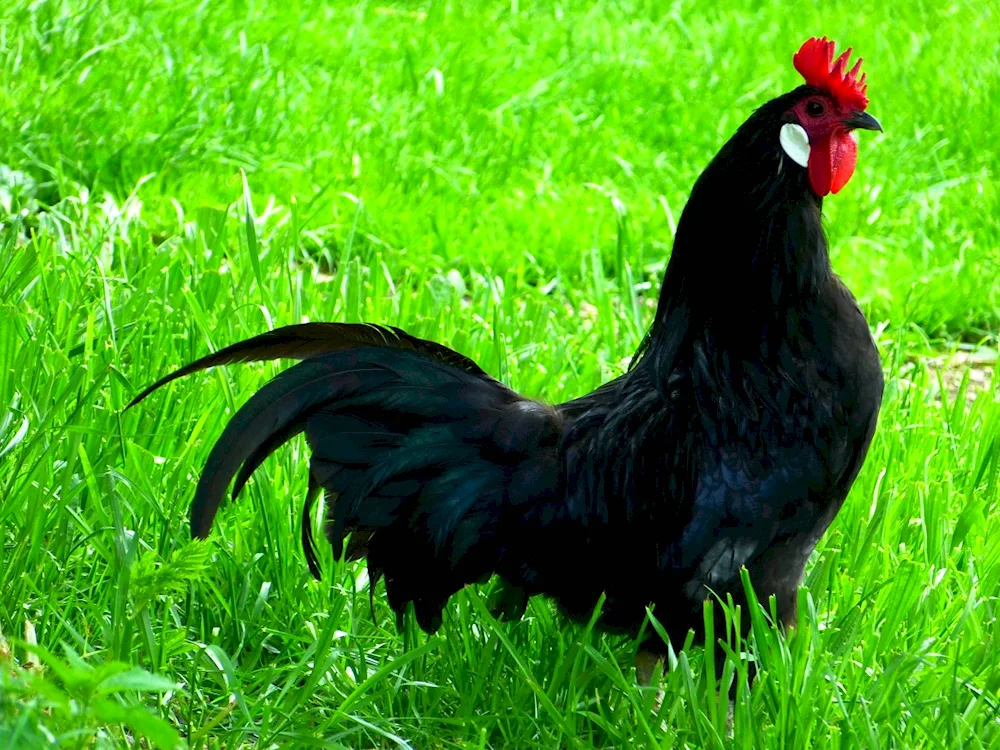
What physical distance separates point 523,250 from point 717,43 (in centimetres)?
300

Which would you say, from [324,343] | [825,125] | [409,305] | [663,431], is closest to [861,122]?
[825,125]

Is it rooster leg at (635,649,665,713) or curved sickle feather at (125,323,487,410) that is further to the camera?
rooster leg at (635,649,665,713)

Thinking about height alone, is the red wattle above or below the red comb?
below

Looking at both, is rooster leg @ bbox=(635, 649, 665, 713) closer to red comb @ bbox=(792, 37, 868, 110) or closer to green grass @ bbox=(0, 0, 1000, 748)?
green grass @ bbox=(0, 0, 1000, 748)

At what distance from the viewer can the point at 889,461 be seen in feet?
10.7

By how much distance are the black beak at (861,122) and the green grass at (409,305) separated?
93 cm

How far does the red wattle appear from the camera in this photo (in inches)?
94.7

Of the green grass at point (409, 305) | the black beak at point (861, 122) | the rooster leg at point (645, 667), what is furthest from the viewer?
the rooster leg at point (645, 667)

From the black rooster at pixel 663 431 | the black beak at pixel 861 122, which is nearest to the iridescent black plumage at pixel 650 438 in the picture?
the black rooster at pixel 663 431

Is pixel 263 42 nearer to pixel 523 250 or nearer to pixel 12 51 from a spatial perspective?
pixel 12 51

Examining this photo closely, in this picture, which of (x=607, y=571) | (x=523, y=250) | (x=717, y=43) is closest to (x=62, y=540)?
(x=607, y=571)

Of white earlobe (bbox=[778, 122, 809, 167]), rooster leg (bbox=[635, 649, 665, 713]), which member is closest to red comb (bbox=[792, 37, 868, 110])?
white earlobe (bbox=[778, 122, 809, 167])

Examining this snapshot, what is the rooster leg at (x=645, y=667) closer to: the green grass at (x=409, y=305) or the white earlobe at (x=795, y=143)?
the green grass at (x=409, y=305)

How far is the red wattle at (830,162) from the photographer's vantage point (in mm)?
2406
